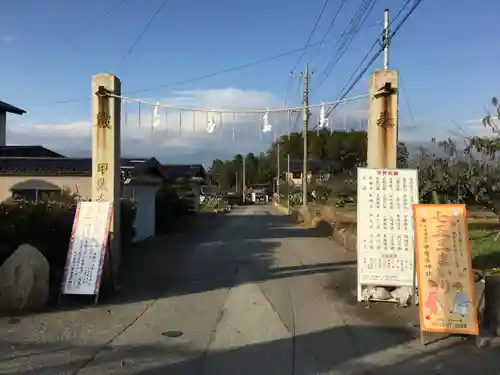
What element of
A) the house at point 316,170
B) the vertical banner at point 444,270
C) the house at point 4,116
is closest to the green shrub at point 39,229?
the vertical banner at point 444,270

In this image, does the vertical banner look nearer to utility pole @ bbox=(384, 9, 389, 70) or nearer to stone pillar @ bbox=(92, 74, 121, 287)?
stone pillar @ bbox=(92, 74, 121, 287)

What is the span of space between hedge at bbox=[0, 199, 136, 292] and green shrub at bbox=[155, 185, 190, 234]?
11823 millimetres

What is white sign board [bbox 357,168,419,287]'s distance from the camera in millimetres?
8688

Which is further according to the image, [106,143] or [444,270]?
[106,143]

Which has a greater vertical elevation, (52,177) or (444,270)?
(52,177)

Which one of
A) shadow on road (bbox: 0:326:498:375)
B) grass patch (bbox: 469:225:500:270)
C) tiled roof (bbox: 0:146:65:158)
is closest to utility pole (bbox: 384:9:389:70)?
grass patch (bbox: 469:225:500:270)

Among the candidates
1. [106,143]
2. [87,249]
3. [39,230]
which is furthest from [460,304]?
[39,230]

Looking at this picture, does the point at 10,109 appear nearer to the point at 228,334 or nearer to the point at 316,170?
the point at 228,334

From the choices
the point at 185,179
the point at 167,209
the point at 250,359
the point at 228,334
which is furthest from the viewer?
the point at 185,179

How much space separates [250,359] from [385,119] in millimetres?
5253

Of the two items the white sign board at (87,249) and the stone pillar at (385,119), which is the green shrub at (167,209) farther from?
the stone pillar at (385,119)

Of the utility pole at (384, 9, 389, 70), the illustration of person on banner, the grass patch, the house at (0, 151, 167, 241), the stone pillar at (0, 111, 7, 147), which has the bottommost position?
the grass patch

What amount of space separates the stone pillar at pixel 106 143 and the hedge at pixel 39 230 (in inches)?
41.4

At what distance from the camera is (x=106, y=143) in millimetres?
9930
